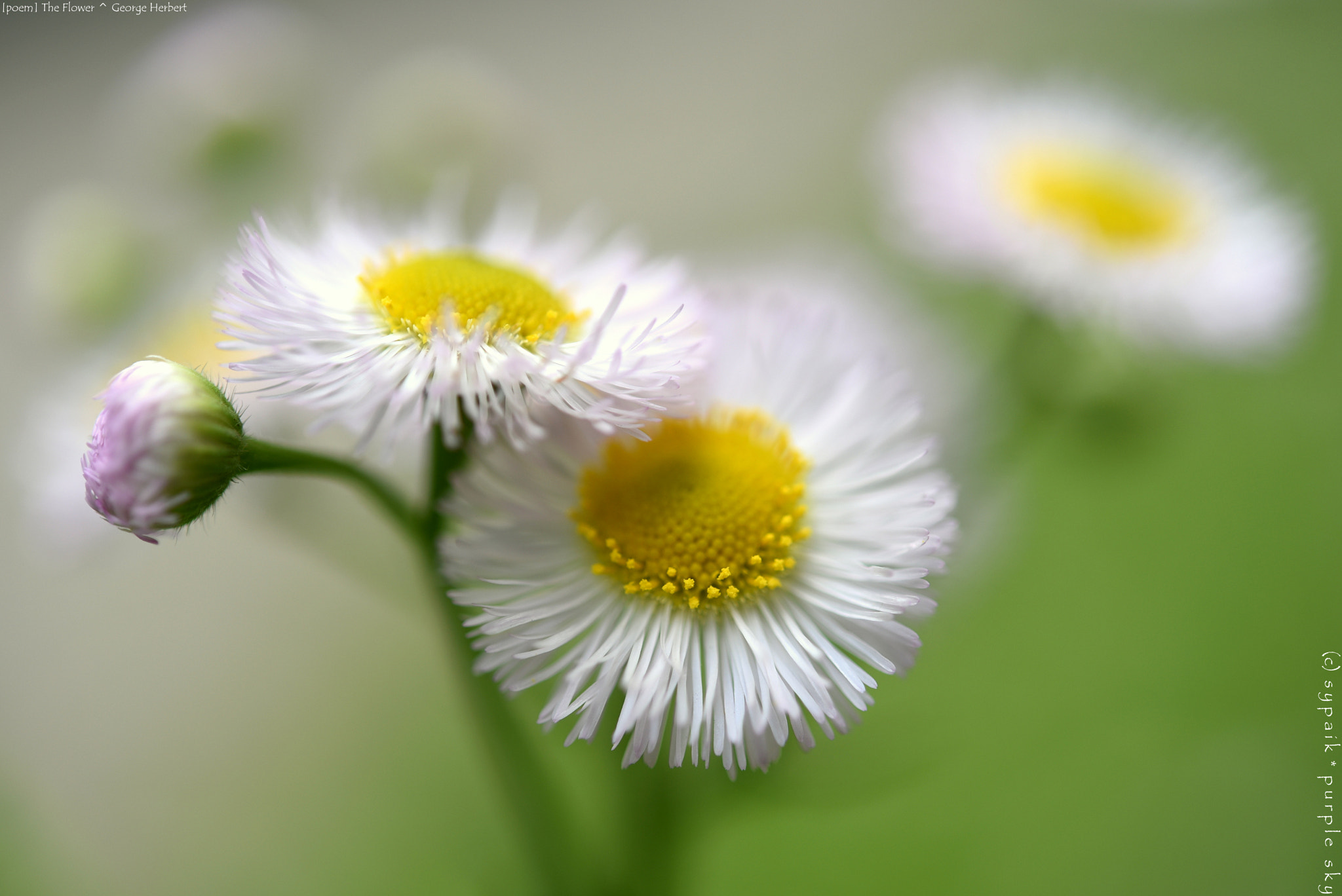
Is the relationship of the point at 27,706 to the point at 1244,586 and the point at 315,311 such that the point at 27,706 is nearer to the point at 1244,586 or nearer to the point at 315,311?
the point at 315,311

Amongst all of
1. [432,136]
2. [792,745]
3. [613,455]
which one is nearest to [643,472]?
[613,455]

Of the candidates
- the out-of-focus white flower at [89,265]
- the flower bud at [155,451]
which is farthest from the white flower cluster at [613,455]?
the out-of-focus white flower at [89,265]

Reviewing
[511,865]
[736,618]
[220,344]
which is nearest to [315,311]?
[220,344]

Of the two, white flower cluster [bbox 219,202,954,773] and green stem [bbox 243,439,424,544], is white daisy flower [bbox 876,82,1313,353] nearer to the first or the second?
white flower cluster [bbox 219,202,954,773]

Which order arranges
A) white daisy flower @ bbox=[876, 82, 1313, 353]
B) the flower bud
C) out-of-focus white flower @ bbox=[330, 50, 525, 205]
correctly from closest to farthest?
the flower bud < white daisy flower @ bbox=[876, 82, 1313, 353] < out-of-focus white flower @ bbox=[330, 50, 525, 205]

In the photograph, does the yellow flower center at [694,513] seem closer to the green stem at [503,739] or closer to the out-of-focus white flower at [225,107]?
the green stem at [503,739]

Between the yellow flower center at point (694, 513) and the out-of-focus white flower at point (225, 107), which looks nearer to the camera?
the yellow flower center at point (694, 513)

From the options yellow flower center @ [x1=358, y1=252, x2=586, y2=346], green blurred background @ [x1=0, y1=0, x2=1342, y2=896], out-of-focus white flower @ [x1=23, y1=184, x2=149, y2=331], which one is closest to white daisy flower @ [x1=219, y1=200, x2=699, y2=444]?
yellow flower center @ [x1=358, y1=252, x2=586, y2=346]

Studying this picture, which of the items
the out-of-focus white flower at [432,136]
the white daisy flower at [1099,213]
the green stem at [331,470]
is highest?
the out-of-focus white flower at [432,136]
